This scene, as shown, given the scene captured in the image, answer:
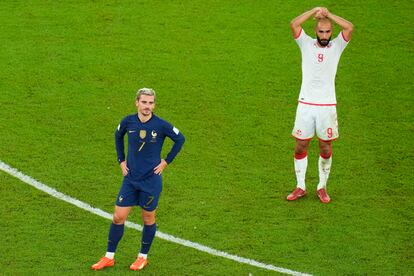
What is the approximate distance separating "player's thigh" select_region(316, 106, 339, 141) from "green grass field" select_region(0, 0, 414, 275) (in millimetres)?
923

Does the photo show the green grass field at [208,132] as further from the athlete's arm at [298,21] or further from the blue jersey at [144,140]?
the athlete's arm at [298,21]

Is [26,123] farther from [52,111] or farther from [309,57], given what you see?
[309,57]

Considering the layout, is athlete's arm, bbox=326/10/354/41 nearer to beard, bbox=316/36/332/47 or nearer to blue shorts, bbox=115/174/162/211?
beard, bbox=316/36/332/47

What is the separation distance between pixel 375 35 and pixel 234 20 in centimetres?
257

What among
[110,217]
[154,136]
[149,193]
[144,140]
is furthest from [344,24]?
[110,217]

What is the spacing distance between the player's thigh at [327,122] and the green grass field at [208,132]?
3.03 ft

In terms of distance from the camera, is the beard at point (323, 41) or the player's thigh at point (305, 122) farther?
the player's thigh at point (305, 122)

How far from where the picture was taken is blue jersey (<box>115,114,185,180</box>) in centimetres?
1092

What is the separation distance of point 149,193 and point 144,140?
588mm

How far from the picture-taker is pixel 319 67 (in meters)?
12.7

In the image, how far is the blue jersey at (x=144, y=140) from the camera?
10.9 meters

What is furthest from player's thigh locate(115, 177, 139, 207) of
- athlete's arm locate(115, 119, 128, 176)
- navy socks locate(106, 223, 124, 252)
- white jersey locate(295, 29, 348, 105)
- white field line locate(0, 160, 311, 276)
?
white jersey locate(295, 29, 348, 105)

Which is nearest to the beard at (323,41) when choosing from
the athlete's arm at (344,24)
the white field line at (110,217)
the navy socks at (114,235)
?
the athlete's arm at (344,24)

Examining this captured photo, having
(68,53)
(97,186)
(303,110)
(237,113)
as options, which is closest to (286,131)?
(237,113)
